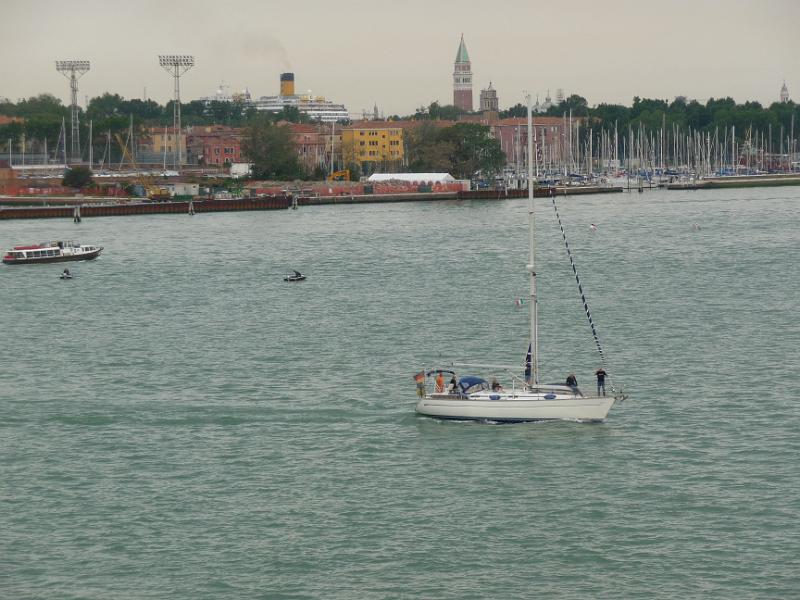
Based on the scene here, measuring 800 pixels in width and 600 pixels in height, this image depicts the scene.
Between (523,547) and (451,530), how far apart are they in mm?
1895

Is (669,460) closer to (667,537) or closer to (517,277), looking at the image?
(667,537)

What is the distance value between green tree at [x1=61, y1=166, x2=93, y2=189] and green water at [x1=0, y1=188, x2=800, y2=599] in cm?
9891

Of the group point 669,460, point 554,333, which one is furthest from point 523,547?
point 554,333

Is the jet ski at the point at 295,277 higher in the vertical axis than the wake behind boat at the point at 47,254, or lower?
lower

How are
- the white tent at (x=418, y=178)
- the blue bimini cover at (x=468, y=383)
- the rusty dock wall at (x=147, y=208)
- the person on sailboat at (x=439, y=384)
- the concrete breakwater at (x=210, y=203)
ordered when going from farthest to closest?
the white tent at (x=418, y=178), the concrete breakwater at (x=210, y=203), the rusty dock wall at (x=147, y=208), the person on sailboat at (x=439, y=384), the blue bimini cover at (x=468, y=383)

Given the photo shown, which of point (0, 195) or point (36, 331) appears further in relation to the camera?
point (0, 195)

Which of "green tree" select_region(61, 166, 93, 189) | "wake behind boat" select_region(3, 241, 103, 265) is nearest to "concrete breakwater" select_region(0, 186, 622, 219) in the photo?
"green tree" select_region(61, 166, 93, 189)

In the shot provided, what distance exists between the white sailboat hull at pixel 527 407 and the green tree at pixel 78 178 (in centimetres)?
14156

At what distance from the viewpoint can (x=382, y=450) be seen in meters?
38.2

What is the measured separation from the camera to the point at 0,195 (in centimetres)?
17288

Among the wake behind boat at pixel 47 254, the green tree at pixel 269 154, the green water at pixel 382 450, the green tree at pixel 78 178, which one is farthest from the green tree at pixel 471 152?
the green water at pixel 382 450

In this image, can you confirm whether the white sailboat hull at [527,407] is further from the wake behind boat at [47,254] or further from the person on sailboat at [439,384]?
the wake behind boat at [47,254]

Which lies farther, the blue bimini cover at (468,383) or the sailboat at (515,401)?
the blue bimini cover at (468,383)

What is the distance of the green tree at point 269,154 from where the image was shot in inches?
7338
